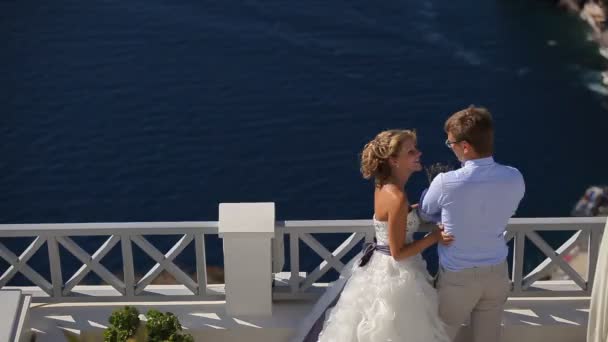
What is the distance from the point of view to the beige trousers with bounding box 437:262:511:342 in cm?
577

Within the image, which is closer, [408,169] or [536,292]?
[408,169]

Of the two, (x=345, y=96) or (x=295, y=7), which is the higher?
(x=295, y=7)

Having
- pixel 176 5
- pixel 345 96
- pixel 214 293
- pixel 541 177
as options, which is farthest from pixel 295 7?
pixel 214 293

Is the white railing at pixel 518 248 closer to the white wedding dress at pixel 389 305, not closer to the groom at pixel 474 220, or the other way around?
the white wedding dress at pixel 389 305

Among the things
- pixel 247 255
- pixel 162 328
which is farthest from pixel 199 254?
pixel 162 328

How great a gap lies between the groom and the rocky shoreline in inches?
886

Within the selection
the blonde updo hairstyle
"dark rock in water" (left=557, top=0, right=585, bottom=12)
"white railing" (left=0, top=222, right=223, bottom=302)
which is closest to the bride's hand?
the blonde updo hairstyle

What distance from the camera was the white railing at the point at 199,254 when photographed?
6488 millimetres

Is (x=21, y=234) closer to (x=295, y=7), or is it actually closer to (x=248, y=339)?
(x=248, y=339)

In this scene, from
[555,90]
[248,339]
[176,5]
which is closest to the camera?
[248,339]

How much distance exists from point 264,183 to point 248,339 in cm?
1362

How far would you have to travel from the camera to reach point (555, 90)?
81.8 ft

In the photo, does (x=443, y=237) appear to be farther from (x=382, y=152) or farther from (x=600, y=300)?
(x=600, y=300)

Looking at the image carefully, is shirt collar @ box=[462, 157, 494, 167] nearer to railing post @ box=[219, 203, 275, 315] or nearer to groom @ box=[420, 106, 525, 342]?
groom @ box=[420, 106, 525, 342]
